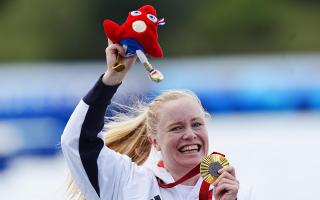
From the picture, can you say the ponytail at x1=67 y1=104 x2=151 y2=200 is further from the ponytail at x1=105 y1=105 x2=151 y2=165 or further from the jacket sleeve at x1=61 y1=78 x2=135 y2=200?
the jacket sleeve at x1=61 y1=78 x2=135 y2=200

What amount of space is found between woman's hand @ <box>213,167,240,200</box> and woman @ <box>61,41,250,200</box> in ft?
0.47

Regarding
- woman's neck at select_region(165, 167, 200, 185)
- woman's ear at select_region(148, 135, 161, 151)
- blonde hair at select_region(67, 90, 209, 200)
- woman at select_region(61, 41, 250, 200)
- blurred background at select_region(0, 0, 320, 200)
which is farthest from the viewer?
blurred background at select_region(0, 0, 320, 200)

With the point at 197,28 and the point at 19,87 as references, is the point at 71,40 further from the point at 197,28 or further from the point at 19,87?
the point at 19,87

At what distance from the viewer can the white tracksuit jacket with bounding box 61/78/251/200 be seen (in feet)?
12.8

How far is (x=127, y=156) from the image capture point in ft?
13.9

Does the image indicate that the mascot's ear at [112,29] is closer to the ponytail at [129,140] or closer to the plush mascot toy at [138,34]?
the plush mascot toy at [138,34]

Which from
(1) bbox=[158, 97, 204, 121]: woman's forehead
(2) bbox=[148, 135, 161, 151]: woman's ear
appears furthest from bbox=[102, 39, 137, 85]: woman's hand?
(2) bbox=[148, 135, 161, 151]: woman's ear

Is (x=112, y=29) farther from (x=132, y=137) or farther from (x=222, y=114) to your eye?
(x=222, y=114)

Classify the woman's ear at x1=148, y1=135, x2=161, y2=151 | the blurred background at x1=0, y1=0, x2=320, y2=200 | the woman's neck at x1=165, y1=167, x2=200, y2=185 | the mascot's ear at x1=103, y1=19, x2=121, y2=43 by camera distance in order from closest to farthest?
the mascot's ear at x1=103, y1=19, x2=121, y2=43, the woman's neck at x1=165, y1=167, x2=200, y2=185, the woman's ear at x1=148, y1=135, x2=161, y2=151, the blurred background at x1=0, y1=0, x2=320, y2=200

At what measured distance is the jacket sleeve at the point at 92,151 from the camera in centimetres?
391

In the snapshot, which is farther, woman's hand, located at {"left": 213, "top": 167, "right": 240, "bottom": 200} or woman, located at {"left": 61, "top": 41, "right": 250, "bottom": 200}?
woman, located at {"left": 61, "top": 41, "right": 250, "bottom": 200}

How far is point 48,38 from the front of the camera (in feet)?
57.5

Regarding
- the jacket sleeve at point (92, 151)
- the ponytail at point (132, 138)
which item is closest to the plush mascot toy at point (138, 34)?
the jacket sleeve at point (92, 151)

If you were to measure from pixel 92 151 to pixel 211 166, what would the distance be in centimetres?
53
